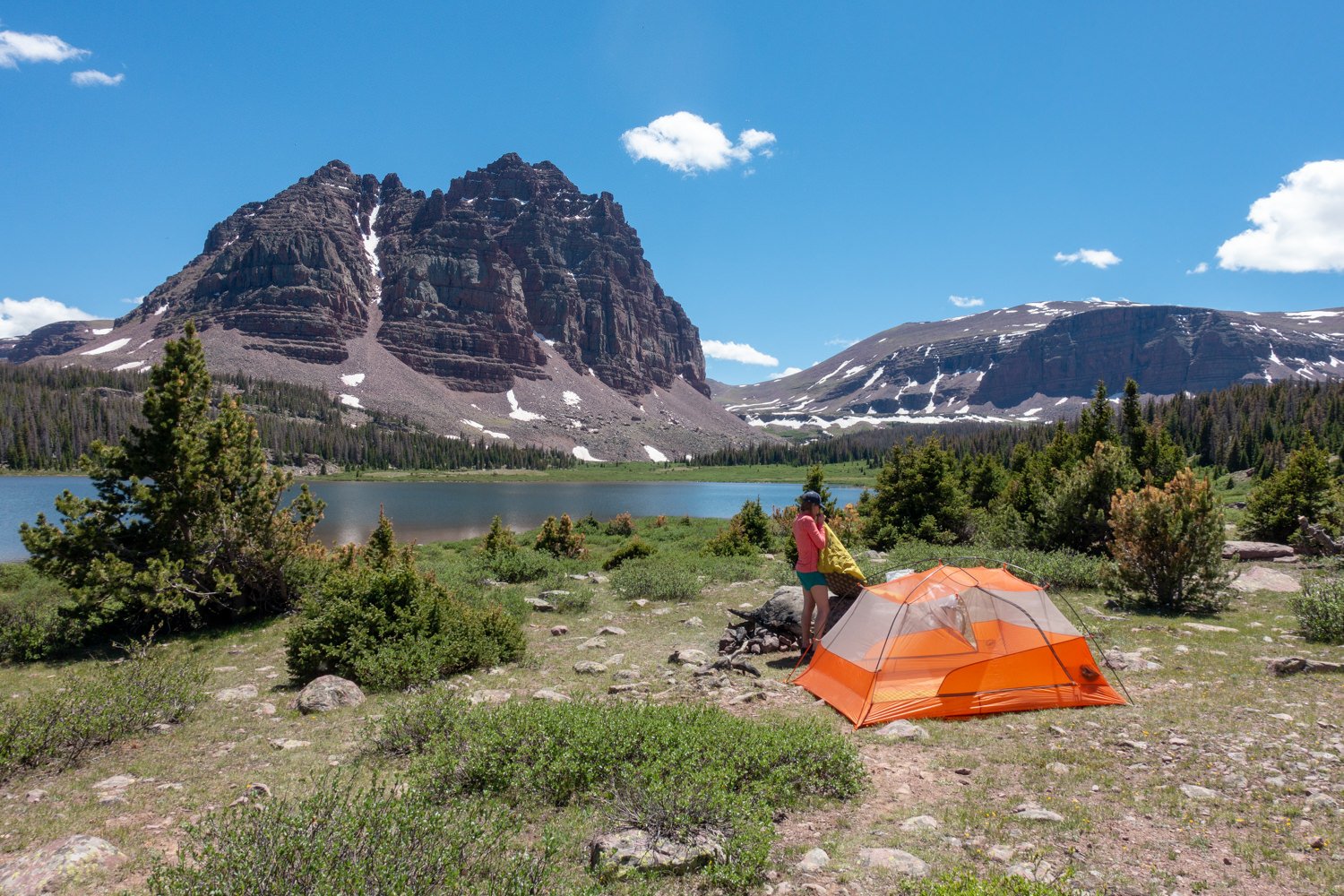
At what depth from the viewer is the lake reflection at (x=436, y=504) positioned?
162 feet

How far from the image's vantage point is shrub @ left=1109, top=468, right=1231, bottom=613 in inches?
491

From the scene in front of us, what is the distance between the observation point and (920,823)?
5160mm

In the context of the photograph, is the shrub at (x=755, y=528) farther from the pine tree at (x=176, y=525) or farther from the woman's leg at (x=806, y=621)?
the pine tree at (x=176, y=525)

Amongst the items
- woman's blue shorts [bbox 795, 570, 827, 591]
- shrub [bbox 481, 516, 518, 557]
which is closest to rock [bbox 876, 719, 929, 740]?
woman's blue shorts [bbox 795, 570, 827, 591]

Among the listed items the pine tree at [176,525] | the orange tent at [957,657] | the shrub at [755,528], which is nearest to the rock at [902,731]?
Answer: the orange tent at [957,657]

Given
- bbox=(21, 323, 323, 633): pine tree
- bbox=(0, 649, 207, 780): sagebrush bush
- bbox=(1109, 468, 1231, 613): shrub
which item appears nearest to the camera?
bbox=(0, 649, 207, 780): sagebrush bush

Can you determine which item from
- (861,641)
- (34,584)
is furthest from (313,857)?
(34,584)

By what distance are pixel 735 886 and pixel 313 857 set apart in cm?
268

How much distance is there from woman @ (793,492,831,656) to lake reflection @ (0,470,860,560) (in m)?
28.6

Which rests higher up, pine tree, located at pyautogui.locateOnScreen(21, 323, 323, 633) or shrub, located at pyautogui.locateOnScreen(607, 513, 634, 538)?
pine tree, located at pyautogui.locateOnScreen(21, 323, 323, 633)

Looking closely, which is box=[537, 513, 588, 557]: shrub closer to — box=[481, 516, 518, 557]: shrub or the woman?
box=[481, 516, 518, 557]: shrub

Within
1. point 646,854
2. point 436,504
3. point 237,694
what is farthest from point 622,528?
point 436,504

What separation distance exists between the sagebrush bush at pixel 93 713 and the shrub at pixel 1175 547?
16718mm

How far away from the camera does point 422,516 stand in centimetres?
6288
